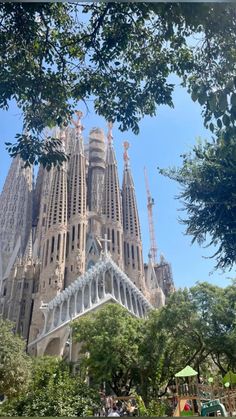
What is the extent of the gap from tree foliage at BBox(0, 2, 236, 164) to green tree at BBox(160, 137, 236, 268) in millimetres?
2733

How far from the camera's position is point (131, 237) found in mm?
48375

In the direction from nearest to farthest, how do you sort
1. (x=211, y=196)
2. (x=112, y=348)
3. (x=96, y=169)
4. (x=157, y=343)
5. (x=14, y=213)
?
(x=211, y=196) < (x=157, y=343) < (x=112, y=348) < (x=14, y=213) < (x=96, y=169)

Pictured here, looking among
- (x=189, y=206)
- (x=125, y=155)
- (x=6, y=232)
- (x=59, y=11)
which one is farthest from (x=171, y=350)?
(x=125, y=155)

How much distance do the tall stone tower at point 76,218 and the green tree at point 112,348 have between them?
18.2 meters

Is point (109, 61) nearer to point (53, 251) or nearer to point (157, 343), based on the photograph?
point (157, 343)

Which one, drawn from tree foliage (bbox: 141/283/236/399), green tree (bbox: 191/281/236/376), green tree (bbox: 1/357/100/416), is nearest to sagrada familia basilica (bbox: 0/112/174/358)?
tree foliage (bbox: 141/283/236/399)

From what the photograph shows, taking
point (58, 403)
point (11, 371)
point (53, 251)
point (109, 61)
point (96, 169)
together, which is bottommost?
point (58, 403)

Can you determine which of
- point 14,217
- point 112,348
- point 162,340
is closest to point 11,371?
point 112,348

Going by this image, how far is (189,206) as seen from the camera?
862cm

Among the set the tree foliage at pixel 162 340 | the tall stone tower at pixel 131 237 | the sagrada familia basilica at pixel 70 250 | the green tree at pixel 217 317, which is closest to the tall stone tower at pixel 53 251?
the sagrada familia basilica at pixel 70 250

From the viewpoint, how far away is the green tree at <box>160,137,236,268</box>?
293 inches

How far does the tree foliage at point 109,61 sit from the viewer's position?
377 centimetres

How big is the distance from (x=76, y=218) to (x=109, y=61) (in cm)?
3932

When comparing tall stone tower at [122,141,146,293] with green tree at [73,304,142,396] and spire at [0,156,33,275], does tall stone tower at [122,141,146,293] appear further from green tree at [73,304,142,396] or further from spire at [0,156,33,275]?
green tree at [73,304,142,396]
